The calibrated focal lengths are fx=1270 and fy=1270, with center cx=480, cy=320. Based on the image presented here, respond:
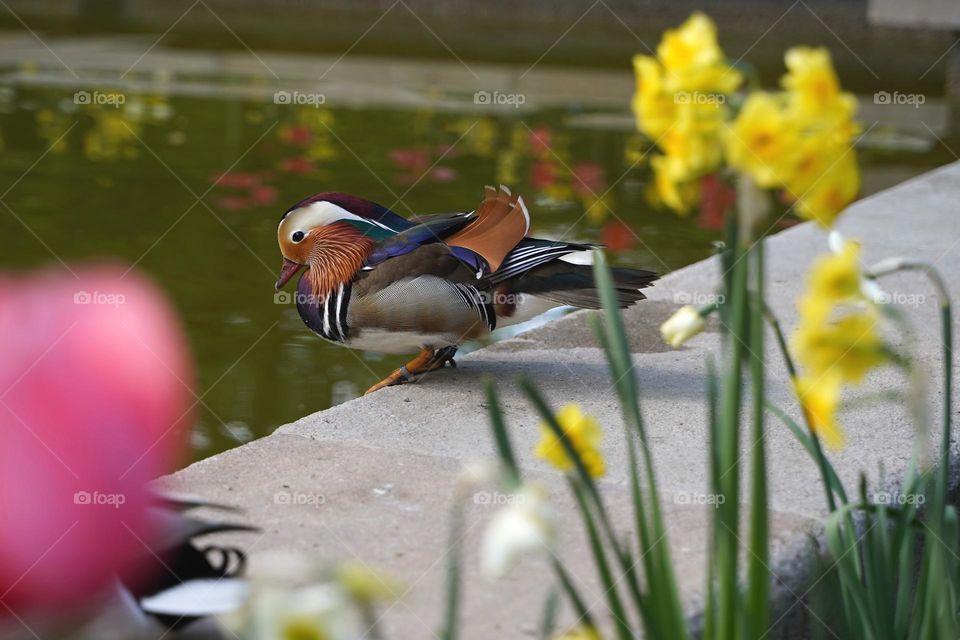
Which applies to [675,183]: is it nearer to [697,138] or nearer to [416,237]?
[697,138]

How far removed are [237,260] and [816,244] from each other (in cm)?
211

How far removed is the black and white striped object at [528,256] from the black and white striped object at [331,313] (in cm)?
32

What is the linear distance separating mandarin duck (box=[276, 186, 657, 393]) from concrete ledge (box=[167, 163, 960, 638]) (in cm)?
15

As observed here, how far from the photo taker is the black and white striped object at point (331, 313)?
109 inches

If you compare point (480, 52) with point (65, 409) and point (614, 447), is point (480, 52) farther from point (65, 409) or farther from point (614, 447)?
point (65, 409)

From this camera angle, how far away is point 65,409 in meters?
0.55

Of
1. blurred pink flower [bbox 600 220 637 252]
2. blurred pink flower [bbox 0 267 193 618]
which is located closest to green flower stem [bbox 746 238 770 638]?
blurred pink flower [bbox 0 267 193 618]

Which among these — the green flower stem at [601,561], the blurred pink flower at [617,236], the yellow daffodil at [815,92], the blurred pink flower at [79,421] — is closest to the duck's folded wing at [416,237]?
the green flower stem at [601,561]

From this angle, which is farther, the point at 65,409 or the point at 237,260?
the point at 237,260

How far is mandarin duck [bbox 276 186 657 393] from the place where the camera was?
276 centimetres

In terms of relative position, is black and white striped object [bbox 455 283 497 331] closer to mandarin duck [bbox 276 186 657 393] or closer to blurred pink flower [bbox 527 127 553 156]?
mandarin duck [bbox 276 186 657 393]

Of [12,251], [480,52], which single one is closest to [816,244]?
[12,251]

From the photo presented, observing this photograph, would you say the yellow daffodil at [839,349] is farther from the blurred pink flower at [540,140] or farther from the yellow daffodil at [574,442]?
the blurred pink flower at [540,140]

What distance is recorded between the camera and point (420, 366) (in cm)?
291
